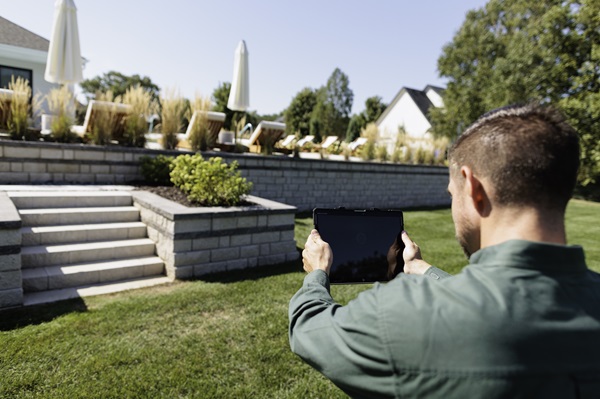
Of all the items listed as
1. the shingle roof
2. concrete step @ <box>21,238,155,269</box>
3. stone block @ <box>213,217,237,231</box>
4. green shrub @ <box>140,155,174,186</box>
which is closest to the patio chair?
green shrub @ <box>140,155,174,186</box>

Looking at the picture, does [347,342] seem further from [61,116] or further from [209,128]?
[209,128]

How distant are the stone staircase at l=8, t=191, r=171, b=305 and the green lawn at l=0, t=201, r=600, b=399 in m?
0.49

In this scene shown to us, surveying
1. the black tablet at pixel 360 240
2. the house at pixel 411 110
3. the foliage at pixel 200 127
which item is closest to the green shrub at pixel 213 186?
the foliage at pixel 200 127

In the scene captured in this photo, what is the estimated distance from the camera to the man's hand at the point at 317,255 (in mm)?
1427

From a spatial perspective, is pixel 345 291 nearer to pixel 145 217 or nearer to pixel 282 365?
pixel 282 365

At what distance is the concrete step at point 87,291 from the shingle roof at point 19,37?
52.3ft

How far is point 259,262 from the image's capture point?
5898 millimetres

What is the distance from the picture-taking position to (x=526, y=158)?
952 millimetres

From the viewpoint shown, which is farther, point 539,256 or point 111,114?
point 111,114

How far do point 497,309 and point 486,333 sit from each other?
0.06m

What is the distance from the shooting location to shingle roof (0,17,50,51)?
15.9m

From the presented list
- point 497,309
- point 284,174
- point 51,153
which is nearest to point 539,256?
point 497,309

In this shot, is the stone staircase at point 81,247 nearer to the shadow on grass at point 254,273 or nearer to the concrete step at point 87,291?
the concrete step at point 87,291

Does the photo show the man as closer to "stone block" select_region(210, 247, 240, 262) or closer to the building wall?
"stone block" select_region(210, 247, 240, 262)
